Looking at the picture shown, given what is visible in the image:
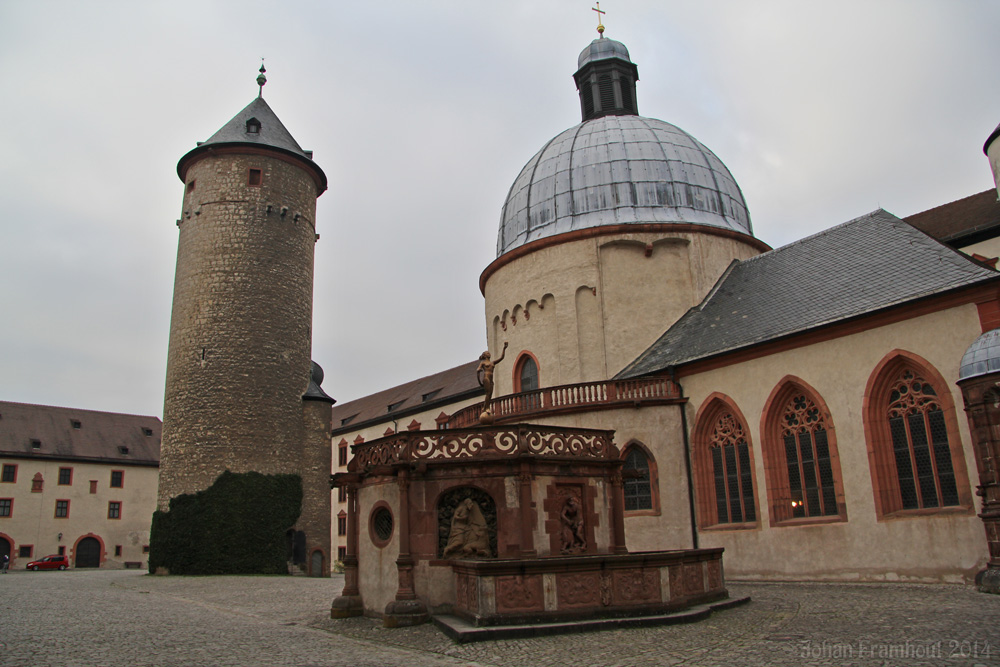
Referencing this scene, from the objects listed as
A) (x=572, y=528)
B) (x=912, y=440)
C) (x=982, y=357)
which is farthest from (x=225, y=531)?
(x=982, y=357)

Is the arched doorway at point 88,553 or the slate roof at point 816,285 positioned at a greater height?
the slate roof at point 816,285

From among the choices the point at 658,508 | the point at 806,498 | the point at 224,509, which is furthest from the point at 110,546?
the point at 806,498

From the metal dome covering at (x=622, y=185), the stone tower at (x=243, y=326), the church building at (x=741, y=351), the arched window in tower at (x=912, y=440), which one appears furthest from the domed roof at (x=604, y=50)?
the arched window in tower at (x=912, y=440)

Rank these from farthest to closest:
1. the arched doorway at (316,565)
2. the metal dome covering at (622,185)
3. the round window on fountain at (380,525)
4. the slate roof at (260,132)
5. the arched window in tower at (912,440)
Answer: the slate roof at (260,132), the arched doorway at (316,565), the metal dome covering at (622,185), the arched window in tower at (912,440), the round window on fountain at (380,525)

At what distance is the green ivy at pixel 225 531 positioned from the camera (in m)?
29.1

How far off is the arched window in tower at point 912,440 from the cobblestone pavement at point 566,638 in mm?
1831

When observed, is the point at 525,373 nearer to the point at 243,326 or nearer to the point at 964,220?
the point at 243,326

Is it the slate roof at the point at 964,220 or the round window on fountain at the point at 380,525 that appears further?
the slate roof at the point at 964,220

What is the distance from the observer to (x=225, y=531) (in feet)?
96.2

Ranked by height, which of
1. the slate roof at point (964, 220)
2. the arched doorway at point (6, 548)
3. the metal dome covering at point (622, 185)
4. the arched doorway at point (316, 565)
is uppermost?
the metal dome covering at point (622, 185)

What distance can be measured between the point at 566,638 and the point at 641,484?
37.8 ft

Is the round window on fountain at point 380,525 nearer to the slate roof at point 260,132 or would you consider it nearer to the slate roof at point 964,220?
the slate roof at point 964,220

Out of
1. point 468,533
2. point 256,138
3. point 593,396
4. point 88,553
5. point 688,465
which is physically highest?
point 256,138

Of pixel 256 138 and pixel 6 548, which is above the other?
pixel 256 138
